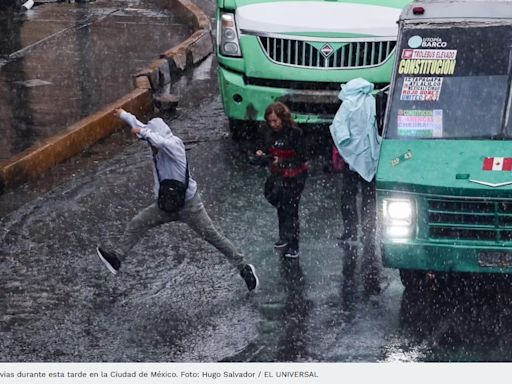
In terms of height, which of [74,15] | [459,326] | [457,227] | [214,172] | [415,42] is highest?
[415,42]

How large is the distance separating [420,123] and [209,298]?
1995 mm

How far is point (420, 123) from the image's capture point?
8836 millimetres

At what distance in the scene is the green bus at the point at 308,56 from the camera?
12.2 meters

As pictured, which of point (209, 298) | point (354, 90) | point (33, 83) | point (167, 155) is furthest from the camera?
point (33, 83)

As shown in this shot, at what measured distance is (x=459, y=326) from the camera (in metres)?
8.21

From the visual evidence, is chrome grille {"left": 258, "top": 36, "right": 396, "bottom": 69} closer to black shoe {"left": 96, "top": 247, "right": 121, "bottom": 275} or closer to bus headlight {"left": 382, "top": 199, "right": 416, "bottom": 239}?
black shoe {"left": 96, "top": 247, "right": 121, "bottom": 275}

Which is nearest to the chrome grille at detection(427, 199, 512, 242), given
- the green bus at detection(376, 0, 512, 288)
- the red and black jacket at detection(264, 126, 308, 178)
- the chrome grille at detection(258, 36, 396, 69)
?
the green bus at detection(376, 0, 512, 288)

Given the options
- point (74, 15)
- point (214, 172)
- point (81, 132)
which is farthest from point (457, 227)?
point (74, 15)

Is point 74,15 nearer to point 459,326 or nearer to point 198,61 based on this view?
point 198,61

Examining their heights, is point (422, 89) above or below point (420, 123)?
above

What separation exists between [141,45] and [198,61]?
4.46ft

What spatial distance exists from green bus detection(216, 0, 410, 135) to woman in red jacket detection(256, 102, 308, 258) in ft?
8.72

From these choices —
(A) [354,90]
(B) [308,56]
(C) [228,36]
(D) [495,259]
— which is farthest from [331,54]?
(D) [495,259]

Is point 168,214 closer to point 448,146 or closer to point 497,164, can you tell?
point 448,146
